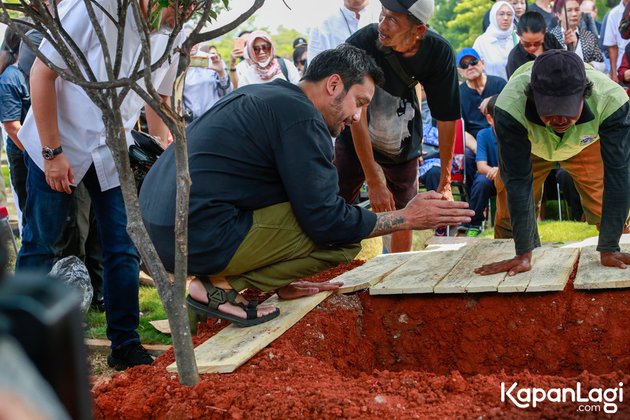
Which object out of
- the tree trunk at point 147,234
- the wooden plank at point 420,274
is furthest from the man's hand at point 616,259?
the tree trunk at point 147,234

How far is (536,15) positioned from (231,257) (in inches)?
192

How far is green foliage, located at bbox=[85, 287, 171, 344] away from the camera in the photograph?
204 inches

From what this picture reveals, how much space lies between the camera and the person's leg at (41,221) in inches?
166

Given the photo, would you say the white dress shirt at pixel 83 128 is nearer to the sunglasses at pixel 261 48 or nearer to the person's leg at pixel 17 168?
the person's leg at pixel 17 168

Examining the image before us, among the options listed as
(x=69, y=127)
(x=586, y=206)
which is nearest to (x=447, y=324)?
(x=586, y=206)

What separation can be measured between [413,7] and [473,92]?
444 cm

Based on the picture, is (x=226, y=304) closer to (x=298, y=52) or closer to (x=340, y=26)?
(x=340, y=26)

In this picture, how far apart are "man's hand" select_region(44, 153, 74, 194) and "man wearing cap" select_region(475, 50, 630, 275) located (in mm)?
2332

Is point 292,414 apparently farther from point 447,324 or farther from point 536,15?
point 536,15

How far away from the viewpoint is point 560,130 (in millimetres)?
4418

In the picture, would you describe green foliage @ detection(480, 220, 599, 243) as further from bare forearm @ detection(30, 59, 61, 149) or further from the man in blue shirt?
bare forearm @ detection(30, 59, 61, 149)

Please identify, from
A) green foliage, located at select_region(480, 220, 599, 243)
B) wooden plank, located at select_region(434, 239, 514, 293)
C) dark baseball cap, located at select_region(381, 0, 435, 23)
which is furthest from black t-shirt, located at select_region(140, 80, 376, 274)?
green foliage, located at select_region(480, 220, 599, 243)

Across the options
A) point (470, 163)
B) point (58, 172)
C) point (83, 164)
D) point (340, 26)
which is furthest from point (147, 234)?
point (470, 163)

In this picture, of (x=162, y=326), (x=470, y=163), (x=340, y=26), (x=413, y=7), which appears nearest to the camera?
(x=413, y=7)
